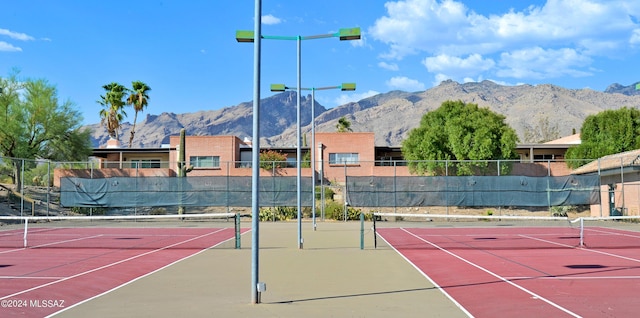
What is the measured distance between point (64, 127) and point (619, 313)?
153 ft

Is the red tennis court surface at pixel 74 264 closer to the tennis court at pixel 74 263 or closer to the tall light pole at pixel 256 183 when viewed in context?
the tennis court at pixel 74 263

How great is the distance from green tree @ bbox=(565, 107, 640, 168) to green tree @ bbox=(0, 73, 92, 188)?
132 feet

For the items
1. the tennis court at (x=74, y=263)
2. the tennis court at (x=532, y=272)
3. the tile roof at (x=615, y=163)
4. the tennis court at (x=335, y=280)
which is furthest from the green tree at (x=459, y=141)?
the tennis court at (x=335, y=280)

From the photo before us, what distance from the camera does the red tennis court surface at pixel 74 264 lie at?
30.0 feet

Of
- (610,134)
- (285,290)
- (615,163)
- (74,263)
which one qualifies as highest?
(610,134)

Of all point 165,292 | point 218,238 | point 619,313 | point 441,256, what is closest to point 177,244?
point 218,238

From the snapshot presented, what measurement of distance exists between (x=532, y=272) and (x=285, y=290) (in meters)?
5.25

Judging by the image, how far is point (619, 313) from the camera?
7.94m

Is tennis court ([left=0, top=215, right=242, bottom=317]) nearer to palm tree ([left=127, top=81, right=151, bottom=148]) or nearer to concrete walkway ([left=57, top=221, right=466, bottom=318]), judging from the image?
concrete walkway ([left=57, top=221, right=466, bottom=318])

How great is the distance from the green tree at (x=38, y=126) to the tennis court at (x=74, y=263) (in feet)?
76.0

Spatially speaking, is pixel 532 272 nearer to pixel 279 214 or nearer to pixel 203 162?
pixel 279 214

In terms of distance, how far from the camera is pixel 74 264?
1369 cm

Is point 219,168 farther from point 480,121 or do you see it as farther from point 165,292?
point 165,292

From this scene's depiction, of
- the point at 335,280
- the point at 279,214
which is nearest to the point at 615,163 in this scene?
the point at 279,214
